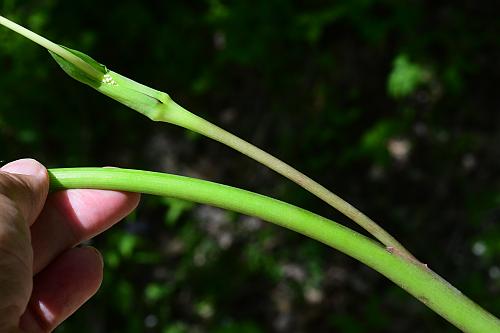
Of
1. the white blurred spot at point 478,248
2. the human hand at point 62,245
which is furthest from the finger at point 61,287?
the white blurred spot at point 478,248

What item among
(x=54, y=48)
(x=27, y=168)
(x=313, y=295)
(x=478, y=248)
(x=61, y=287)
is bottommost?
(x=313, y=295)

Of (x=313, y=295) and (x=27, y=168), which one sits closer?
(x=27, y=168)

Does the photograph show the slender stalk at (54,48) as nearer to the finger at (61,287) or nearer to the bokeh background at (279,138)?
the finger at (61,287)

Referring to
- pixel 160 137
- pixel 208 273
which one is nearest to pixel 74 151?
pixel 160 137

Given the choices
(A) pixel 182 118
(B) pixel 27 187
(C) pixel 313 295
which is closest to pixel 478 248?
(C) pixel 313 295

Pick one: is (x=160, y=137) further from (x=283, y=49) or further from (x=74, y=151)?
(x=283, y=49)

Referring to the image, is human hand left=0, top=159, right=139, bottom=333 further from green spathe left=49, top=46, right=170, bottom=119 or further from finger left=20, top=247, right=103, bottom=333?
green spathe left=49, top=46, right=170, bottom=119

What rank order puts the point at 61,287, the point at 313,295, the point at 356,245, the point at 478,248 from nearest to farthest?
the point at 356,245 < the point at 61,287 < the point at 478,248 < the point at 313,295

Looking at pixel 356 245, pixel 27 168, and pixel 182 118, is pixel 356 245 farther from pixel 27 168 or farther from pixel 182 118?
pixel 27 168
